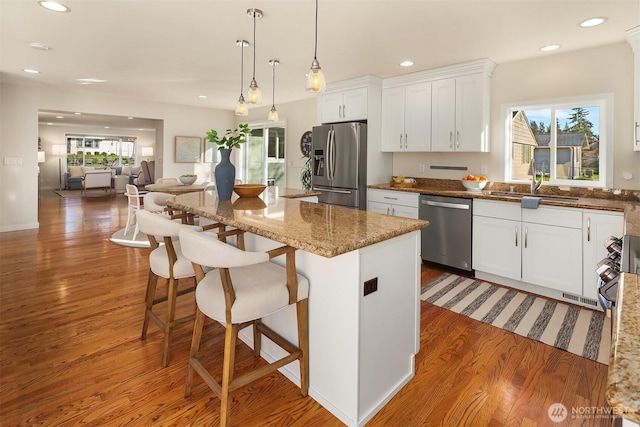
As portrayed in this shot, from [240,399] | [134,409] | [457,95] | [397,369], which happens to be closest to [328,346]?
[397,369]

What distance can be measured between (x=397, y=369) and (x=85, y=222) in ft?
23.0

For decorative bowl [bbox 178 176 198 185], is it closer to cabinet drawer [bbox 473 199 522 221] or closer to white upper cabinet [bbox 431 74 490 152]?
white upper cabinet [bbox 431 74 490 152]

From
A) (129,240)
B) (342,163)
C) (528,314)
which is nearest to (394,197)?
(342,163)

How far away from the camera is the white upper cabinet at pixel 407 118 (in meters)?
4.46

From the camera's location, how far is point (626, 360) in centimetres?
56

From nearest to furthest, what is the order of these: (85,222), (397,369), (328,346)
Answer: (328,346) → (397,369) → (85,222)

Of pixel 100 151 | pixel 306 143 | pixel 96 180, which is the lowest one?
pixel 96 180

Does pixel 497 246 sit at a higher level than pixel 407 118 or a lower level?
lower

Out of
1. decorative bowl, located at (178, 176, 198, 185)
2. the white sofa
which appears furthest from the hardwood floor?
Result: the white sofa

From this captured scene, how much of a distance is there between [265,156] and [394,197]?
4.09 meters

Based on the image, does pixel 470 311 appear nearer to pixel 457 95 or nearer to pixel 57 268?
pixel 457 95

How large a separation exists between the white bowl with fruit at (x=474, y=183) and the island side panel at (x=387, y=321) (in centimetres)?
251

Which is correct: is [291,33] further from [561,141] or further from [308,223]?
[561,141]

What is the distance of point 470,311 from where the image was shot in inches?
118
